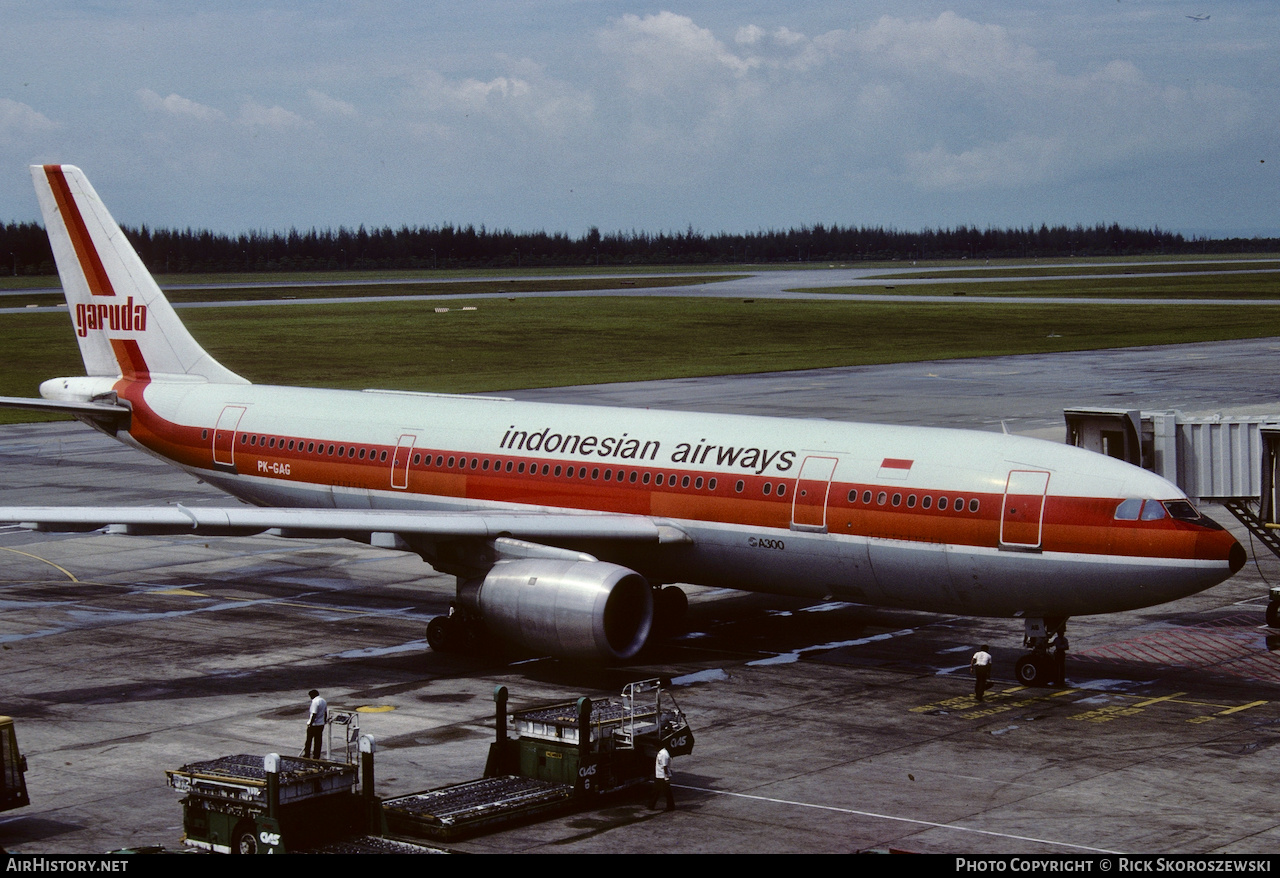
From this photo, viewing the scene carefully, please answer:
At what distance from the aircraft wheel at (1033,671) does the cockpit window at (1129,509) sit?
311cm

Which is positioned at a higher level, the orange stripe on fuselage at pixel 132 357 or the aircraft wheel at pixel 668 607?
the orange stripe on fuselage at pixel 132 357

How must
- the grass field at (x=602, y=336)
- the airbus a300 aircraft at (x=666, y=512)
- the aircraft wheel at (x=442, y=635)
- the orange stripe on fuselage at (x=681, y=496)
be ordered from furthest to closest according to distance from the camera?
1. the grass field at (x=602, y=336)
2. the aircraft wheel at (x=442, y=635)
3. the airbus a300 aircraft at (x=666, y=512)
4. the orange stripe on fuselage at (x=681, y=496)

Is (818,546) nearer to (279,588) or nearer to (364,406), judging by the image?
(364,406)

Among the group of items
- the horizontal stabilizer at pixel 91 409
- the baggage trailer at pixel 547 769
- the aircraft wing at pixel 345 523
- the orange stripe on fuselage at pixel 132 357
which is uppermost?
the orange stripe on fuselage at pixel 132 357

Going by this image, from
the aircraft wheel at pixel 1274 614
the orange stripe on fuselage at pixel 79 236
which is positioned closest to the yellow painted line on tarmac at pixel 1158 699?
the aircraft wheel at pixel 1274 614

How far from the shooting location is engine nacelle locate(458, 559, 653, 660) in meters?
27.2

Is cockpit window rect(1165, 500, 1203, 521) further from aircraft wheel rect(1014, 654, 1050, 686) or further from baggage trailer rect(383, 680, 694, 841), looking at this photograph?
baggage trailer rect(383, 680, 694, 841)

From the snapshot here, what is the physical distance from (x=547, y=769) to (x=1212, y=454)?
17379 mm

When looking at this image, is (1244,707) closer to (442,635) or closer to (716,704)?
(716,704)

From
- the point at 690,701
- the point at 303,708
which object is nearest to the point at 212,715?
the point at 303,708

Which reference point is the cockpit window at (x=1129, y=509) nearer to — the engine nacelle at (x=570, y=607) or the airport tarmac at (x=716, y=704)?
the airport tarmac at (x=716, y=704)

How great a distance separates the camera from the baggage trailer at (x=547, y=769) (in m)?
19.9

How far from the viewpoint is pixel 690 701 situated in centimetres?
2691

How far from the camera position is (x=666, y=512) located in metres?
30.9
